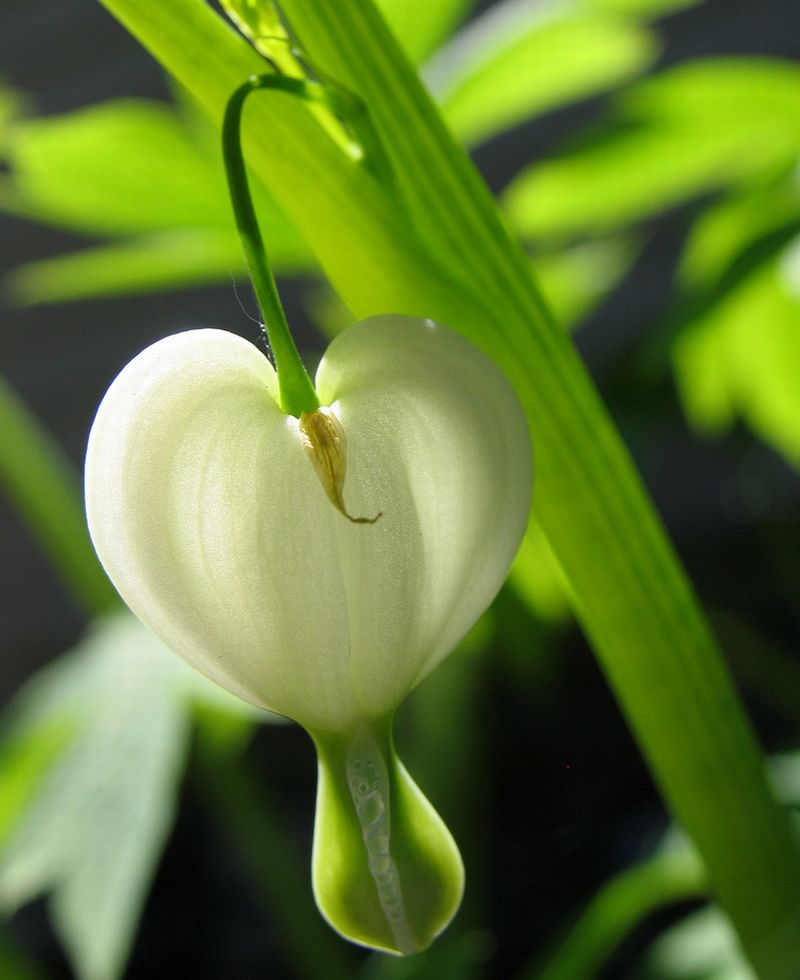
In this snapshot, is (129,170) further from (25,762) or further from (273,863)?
(273,863)

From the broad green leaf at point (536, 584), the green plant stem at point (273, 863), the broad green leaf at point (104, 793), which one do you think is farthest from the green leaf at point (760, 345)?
the green plant stem at point (273, 863)

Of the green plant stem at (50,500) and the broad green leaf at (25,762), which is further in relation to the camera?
the green plant stem at (50,500)

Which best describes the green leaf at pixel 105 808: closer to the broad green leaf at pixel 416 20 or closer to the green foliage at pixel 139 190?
the green foliage at pixel 139 190

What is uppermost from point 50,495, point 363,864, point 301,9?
point 301,9

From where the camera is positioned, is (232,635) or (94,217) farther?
(94,217)

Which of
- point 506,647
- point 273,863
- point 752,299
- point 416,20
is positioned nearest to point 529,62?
point 416,20

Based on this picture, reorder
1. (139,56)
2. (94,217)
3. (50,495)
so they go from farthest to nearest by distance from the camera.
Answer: (139,56) < (50,495) < (94,217)

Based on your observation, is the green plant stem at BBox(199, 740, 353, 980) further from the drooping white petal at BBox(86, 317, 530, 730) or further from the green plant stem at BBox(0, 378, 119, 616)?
the drooping white petal at BBox(86, 317, 530, 730)

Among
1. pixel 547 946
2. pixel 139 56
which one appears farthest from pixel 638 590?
pixel 139 56

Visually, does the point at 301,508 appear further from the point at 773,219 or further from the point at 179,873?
the point at 179,873
